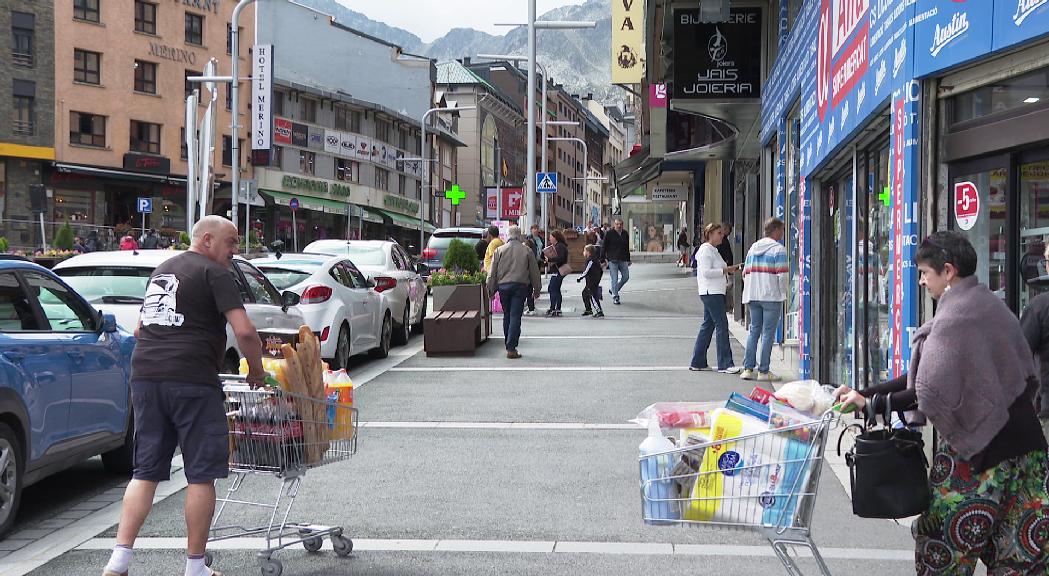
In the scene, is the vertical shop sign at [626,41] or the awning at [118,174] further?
the awning at [118,174]

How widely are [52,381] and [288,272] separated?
25.3 ft

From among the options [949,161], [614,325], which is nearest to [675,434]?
[949,161]

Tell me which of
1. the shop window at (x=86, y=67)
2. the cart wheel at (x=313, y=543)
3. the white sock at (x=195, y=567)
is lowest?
the cart wheel at (x=313, y=543)

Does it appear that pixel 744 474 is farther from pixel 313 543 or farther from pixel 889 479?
pixel 313 543

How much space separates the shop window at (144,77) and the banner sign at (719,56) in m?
39.9

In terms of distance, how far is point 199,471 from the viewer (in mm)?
5191

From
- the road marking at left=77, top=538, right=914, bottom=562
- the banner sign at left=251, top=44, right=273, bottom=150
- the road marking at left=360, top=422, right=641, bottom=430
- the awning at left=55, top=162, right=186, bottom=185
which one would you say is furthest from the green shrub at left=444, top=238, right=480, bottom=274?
Answer: the awning at left=55, top=162, right=186, bottom=185

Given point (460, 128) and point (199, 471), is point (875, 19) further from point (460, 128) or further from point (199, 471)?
point (460, 128)

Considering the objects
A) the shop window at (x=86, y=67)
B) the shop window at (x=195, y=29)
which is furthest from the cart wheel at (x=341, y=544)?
the shop window at (x=195, y=29)

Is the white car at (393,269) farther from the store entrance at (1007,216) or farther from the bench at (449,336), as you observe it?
the store entrance at (1007,216)

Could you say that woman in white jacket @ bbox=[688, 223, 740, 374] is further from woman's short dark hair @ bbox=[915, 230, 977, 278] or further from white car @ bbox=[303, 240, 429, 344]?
woman's short dark hair @ bbox=[915, 230, 977, 278]

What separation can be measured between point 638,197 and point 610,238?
45966mm

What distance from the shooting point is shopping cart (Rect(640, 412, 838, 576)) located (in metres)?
4.27

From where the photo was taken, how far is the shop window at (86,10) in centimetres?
5056
